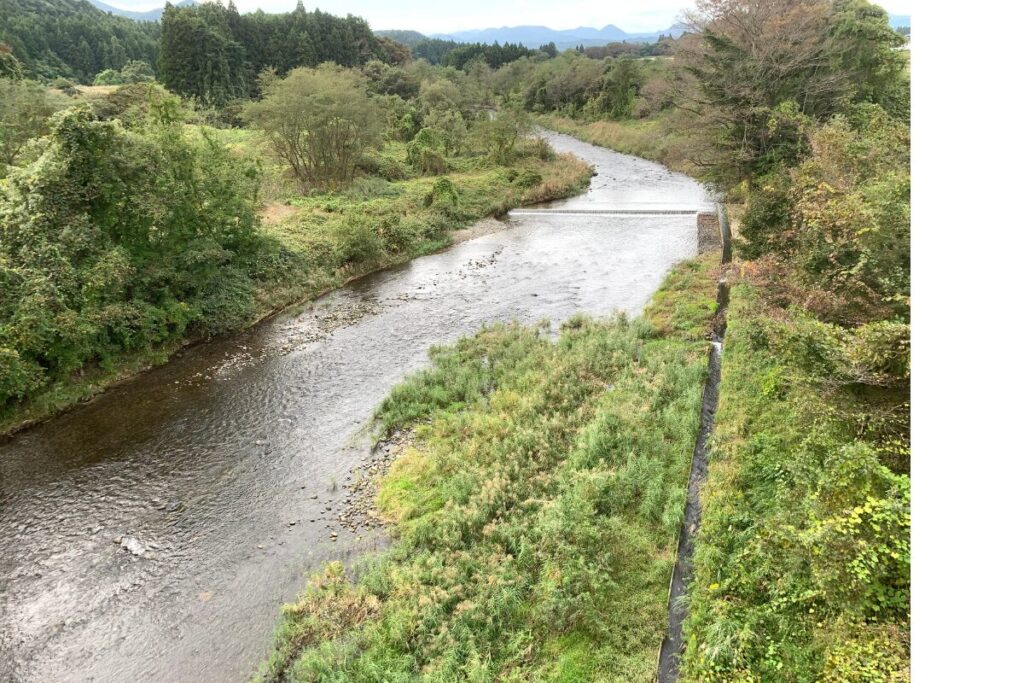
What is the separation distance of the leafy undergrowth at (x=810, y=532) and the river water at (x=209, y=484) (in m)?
6.78

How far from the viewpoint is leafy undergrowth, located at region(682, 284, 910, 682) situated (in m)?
6.59

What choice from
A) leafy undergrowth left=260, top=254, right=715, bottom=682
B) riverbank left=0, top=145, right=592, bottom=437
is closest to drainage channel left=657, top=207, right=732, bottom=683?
leafy undergrowth left=260, top=254, right=715, bottom=682

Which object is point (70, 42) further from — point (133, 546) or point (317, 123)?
point (133, 546)

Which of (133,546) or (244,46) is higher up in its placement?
(244,46)

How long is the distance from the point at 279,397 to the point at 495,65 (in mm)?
105571

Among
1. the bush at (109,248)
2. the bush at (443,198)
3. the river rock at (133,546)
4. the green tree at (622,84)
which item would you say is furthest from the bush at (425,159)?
the river rock at (133,546)

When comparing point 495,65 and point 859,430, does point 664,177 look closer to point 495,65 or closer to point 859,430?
point 859,430

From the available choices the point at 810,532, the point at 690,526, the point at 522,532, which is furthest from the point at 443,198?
the point at 810,532

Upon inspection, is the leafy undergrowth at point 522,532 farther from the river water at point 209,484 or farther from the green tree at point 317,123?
the green tree at point 317,123

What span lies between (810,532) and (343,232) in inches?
961

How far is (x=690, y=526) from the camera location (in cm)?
1091
